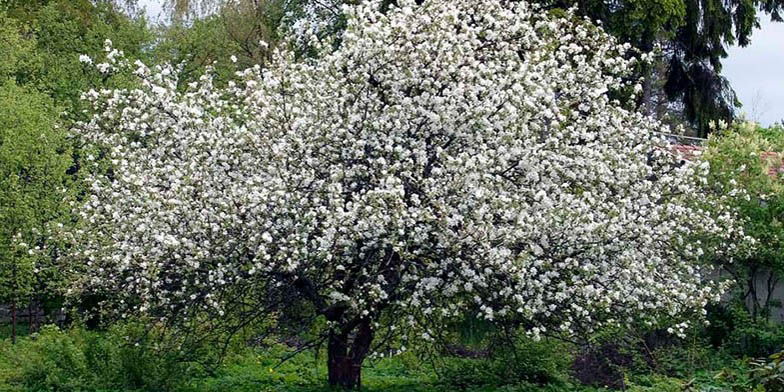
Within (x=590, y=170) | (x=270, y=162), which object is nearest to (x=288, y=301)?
(x=270, y=162)

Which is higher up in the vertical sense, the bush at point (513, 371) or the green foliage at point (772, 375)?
the bush at point (513, 371)

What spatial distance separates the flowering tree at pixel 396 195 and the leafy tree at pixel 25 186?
18.7 ft

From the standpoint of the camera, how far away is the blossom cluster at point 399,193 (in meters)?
8.95

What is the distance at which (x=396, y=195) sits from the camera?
847 cm

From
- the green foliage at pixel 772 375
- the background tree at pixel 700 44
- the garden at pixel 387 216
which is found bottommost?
the green foliage at pixel 772 375

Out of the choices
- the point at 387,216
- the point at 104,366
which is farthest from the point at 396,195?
the point at 104,366

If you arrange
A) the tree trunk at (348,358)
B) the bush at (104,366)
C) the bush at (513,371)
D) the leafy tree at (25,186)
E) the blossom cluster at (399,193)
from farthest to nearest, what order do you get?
1. the leafy tree at (25,186)
2. the bush at (513,371)
3. the bush at (104,366)
4. the tree trunk at (348,358)
5. the blossom cluster at (399,193)

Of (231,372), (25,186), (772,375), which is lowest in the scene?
(772,375)

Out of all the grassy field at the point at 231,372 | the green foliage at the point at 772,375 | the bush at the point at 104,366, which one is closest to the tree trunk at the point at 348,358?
the grassy field at the point at 231,372

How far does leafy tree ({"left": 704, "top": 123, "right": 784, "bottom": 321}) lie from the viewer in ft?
46.0

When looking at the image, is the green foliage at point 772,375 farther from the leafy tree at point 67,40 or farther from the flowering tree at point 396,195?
the leafy tree at point 67,40

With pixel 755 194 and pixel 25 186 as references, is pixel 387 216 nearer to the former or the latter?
pixel 755 194

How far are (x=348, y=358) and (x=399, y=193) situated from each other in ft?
11.1

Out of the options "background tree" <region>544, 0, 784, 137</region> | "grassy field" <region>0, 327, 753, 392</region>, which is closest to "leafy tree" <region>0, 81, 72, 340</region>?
"grassy field" <region>0, 327, 753, 392</region>
